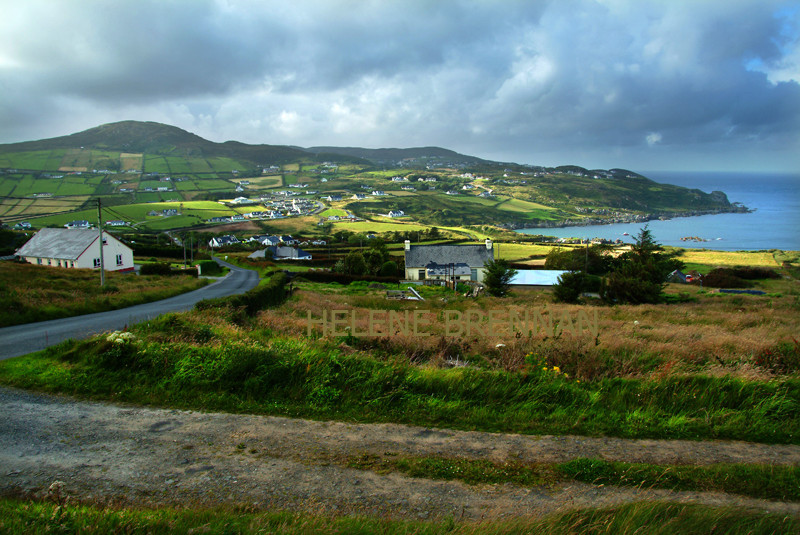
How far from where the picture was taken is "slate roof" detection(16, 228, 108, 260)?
42750 millimetres

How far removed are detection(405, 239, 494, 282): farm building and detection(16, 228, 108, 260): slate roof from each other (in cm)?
3599

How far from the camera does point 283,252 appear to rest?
78.4m

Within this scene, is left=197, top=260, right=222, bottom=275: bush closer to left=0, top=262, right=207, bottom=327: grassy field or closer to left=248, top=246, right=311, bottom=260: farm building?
left=0, top=262, right=207, bottom=327: grassy field

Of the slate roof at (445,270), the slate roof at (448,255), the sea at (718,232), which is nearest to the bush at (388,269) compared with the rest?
the slate roof at (448,255)

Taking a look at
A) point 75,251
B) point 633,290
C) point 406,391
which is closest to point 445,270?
point 633,290

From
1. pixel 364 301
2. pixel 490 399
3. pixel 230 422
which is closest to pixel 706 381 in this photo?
pixel 490 399

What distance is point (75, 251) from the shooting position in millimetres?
42531

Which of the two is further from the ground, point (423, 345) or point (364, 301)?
point (423, 345)

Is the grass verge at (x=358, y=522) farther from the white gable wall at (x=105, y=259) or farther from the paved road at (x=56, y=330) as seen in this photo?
the white gable wall at (x=105, y=259)

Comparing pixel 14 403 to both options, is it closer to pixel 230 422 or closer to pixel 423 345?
pixel 230 422

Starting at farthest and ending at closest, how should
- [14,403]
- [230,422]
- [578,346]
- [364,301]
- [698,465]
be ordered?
[364,301]
[578,346]
[14,403]
[230,422]
[698,465]

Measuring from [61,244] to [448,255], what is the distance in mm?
45341

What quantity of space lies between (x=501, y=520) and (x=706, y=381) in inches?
200

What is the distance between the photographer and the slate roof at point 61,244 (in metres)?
42.8
